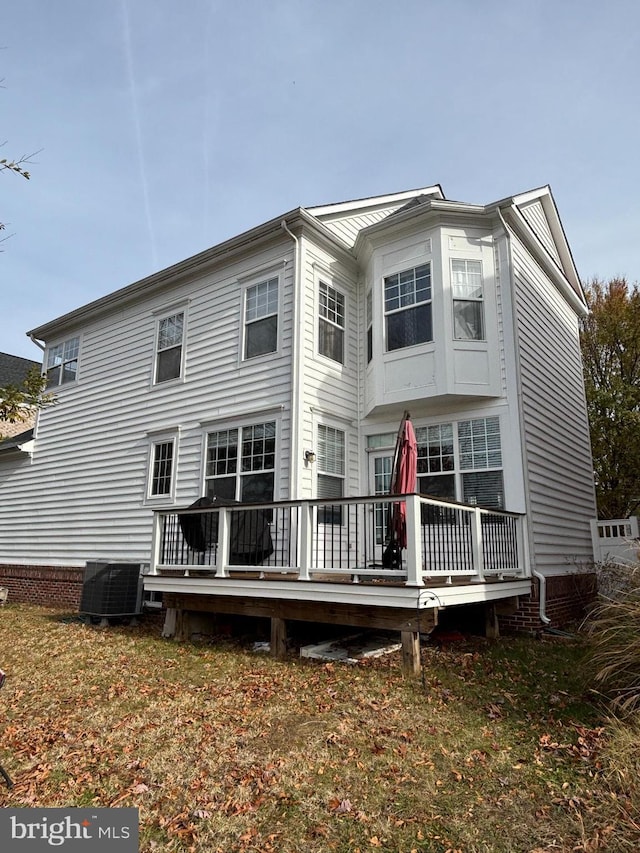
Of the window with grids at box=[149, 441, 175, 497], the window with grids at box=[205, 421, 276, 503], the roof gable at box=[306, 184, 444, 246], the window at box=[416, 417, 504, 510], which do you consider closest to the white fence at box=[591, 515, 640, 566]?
the window at box=[416, 417, 504, 510]

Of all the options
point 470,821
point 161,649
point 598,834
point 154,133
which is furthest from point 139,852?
point 154,133

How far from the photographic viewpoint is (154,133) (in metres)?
9.45

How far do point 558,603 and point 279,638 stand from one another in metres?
4.74

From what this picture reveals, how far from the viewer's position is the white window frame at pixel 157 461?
1113cm

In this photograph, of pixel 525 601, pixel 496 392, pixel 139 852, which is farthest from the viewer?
pixel 496 392

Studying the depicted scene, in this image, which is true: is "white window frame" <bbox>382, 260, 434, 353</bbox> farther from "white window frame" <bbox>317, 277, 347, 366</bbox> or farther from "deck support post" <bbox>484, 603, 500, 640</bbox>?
"deck support post" <bbox>484, 603, 500, 640</bbox>

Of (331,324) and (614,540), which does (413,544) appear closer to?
(331,324)

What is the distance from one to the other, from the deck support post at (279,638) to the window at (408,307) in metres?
5.00

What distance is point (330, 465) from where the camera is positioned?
32.1ft

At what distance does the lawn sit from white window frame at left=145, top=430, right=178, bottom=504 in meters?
4.47

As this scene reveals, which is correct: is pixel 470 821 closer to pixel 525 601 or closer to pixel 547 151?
pixel 525 601

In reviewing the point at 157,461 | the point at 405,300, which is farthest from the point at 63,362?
the point at 405,300

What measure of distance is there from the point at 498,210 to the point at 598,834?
883 centimetres

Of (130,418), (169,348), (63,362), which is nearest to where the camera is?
(169,348)
